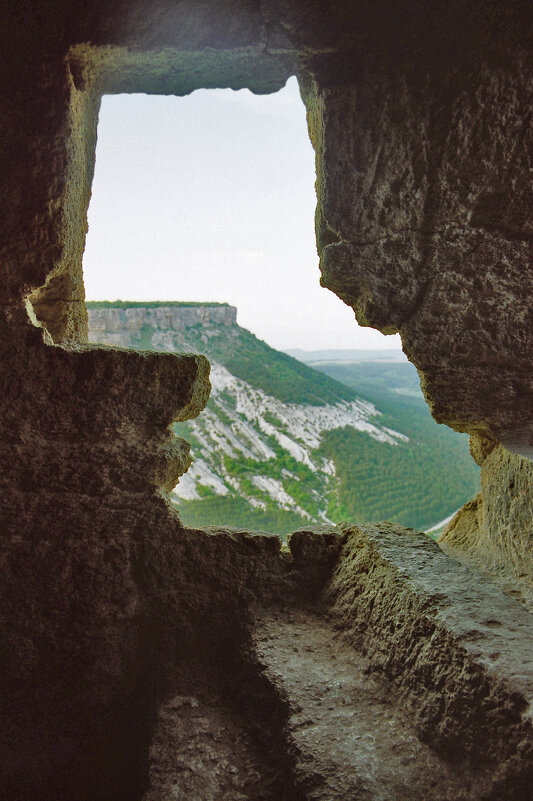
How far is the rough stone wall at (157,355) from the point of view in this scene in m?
2.60

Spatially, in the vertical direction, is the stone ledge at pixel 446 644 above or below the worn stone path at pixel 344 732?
above

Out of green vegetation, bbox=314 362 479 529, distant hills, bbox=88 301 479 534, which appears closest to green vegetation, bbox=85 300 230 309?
distant hills, bbox=88 301 479 534

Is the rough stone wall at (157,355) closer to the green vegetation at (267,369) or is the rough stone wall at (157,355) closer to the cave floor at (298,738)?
the cave floor at (298,738)

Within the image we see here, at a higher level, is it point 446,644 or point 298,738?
point 446,644

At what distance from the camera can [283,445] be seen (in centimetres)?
673

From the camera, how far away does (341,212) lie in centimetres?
290

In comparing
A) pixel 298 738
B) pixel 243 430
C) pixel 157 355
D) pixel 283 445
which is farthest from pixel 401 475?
pixel 298 738

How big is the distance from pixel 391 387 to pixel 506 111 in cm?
846

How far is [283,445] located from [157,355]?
411 cm

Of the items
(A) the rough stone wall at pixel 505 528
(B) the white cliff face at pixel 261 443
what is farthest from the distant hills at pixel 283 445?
(A) the rough stone wall at pixel 505 528

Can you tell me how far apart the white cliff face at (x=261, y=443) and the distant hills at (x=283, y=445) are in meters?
0.01

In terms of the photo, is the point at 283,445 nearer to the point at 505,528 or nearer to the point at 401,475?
the point at 401,475

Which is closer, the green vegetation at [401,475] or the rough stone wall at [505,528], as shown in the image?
the rough stone wall at [505,528]

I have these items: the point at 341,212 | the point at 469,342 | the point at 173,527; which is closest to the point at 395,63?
the point at 341,212
